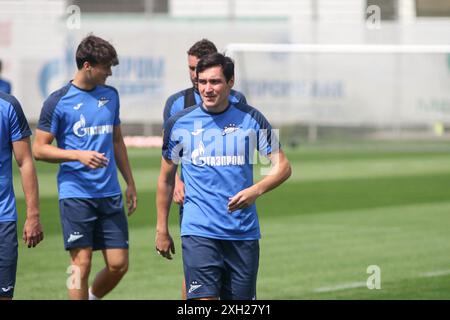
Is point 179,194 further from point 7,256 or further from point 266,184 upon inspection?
point 7,256

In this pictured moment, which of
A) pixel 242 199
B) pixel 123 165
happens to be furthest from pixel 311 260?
pixel 242 199

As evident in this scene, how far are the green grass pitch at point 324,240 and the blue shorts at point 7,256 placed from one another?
2978 mm

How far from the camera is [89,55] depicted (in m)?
8.95

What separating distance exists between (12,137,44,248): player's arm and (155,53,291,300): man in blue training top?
2.82 ft

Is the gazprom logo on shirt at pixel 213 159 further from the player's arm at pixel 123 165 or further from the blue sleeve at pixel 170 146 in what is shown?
the player's arm at pixel 123 165

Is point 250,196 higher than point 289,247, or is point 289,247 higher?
point 250,196

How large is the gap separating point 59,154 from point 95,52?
0.89 meters

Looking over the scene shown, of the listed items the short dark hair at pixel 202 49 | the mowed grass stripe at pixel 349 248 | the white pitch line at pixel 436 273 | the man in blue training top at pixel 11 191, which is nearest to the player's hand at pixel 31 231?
the man in blue training top at pixel 11 191

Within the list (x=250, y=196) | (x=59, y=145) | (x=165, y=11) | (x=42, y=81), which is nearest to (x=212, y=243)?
(x=250, y=196)

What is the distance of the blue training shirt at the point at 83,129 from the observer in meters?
9.07

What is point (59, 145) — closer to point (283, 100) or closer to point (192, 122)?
point (192, 122)

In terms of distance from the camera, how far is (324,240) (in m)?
14.5

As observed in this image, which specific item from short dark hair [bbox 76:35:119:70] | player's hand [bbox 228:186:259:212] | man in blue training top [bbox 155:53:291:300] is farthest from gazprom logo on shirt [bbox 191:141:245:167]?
short dark hair [bbox 76:35:119:70]

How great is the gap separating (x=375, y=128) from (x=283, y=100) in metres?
2.94
